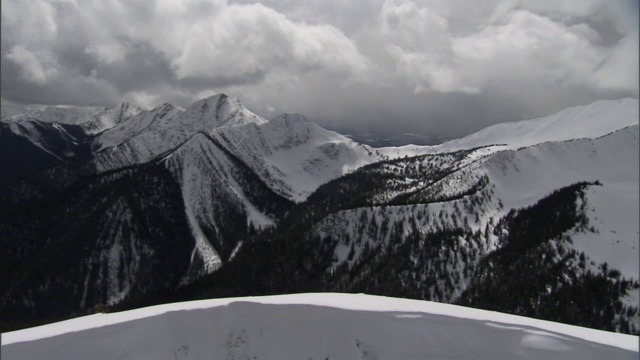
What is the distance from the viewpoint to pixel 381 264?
95125mm

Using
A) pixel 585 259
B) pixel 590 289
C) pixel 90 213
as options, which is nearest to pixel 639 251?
pixel 585 259

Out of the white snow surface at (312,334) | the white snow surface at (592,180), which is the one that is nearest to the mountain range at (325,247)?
the white snow surface at (592,180)

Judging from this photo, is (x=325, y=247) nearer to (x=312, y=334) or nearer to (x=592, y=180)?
(x=312, y=334)

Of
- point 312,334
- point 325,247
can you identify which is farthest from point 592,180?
point 312,334

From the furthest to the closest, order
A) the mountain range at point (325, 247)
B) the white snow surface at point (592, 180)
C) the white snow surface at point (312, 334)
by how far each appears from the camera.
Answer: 1. the white snow surface at point (592, 180)
2. the mountain range at point (325, 247)
3. the white snow surface at point (312, 334)

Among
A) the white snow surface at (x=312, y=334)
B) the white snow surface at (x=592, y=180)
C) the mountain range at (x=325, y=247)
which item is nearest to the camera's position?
the white snow surface at (x=312, y=334)

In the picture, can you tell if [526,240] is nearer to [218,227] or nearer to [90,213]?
[218,227]

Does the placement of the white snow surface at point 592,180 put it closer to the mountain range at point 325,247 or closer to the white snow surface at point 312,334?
the mountain range at point 325,247

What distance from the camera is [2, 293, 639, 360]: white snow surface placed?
7070 mm

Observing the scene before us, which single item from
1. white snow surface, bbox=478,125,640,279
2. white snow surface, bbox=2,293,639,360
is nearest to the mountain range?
white snow surface, bbox=478,125,640,279

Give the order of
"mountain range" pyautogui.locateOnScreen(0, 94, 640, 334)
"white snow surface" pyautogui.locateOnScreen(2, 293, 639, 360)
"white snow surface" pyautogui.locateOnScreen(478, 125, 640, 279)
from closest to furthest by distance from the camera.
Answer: "white snow surface" pyautogui.locateOnScreen(2, 293, 639, 360) < "mountain range" pyautogui.locateOnScreen(0, 94, 640, 334) < "white snow surface" pyautogui.locateOnScreen(478, 125, 640, 279)

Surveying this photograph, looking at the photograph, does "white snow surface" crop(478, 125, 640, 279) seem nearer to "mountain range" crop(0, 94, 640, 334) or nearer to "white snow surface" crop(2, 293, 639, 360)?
"mountain range" crop(0, 94, 640, 334)

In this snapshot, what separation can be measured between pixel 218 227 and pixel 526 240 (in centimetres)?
10816

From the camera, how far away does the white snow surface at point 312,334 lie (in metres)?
7.07
